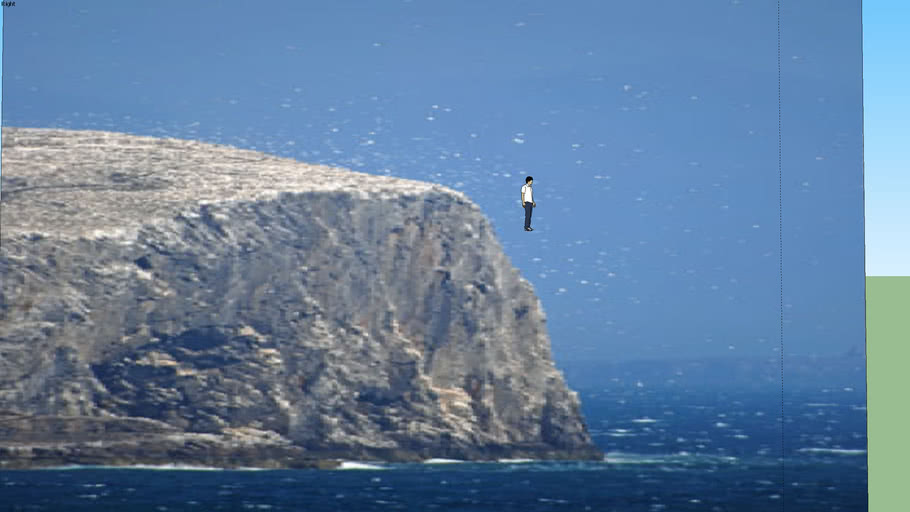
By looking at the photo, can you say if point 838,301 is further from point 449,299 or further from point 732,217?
point 449,299

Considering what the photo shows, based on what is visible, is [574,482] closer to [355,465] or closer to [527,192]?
[355,465]

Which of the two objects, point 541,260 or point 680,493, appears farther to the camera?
point 541,260

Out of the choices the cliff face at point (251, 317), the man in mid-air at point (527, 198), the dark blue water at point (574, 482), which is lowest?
the dark blue water at point (574, 482)

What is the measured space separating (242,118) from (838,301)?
32.8ft

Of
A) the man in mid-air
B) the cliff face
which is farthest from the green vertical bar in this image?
the man in mid-air

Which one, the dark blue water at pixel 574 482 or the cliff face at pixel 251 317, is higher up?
the cliff face at pixel 251 317

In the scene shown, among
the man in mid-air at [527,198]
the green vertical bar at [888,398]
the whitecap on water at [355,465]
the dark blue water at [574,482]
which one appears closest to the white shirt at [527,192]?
the man in mid-air at [527,198]

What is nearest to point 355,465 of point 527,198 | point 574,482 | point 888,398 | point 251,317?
point 251,317

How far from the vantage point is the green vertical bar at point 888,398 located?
27547mm

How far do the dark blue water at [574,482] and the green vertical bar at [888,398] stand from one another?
0.26 meters

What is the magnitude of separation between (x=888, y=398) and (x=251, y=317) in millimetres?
10159

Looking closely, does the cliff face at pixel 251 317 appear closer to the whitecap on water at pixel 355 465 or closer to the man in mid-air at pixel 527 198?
the whitecap on water at pixel 355 465

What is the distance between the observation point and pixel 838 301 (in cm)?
2817

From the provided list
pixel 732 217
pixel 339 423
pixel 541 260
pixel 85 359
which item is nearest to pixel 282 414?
pixel 339 423
